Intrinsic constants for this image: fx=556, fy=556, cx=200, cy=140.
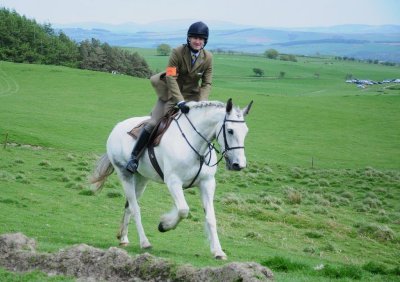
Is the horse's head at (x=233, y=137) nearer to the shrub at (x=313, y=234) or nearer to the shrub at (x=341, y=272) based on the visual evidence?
the shrub at (x=341, y=272)

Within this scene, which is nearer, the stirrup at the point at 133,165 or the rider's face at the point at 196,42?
the rider's face at the point at 196,42

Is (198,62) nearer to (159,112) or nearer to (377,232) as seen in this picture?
(159,112)

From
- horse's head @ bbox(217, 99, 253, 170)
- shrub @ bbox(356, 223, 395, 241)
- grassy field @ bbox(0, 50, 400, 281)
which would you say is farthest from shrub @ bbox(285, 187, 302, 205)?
horse's head @ bbox(217, 99, 253, 170)

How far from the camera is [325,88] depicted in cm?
15100

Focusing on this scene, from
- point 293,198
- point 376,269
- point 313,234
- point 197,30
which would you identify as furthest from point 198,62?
point 293,198

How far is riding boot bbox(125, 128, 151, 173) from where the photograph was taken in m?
11.8

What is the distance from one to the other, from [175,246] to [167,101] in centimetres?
429

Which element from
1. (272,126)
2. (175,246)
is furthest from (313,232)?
(272,126)

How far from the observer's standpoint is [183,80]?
11.9 metres

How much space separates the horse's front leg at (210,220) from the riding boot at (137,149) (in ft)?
5.70

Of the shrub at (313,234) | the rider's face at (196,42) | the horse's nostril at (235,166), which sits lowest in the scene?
the shrub at (313,234)

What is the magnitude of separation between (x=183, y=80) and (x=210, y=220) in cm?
313

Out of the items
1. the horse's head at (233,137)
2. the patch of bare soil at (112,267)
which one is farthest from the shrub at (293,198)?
the patch of bare soil at (112,267)

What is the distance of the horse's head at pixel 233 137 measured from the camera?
389 inches
